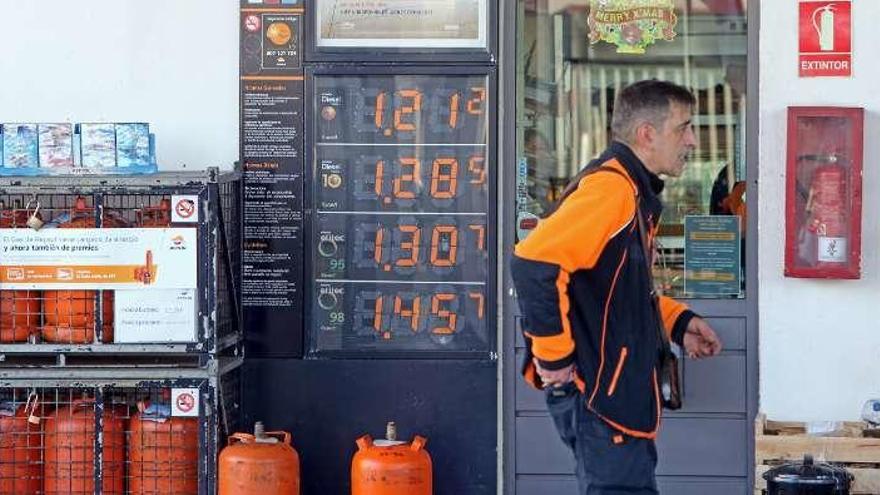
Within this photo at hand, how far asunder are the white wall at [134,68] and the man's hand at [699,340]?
2.63 m

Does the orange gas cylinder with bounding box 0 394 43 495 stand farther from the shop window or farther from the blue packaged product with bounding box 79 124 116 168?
the shop window

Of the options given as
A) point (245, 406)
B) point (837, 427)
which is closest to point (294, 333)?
point (245, 406)

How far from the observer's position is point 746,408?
7.44 metres

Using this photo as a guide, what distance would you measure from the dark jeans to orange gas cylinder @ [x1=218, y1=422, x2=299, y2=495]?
209cm

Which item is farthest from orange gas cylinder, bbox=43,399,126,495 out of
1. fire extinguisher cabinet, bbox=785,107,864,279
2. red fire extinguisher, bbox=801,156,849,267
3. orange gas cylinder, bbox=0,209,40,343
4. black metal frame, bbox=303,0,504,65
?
red fire extinguisher, bbox=801,156,849,267

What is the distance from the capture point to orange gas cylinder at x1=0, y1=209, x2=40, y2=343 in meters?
7.17

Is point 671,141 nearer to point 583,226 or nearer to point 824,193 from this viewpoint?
point 583,226

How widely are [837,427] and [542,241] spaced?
2560 mm

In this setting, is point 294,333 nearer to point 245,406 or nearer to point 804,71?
point 245,406

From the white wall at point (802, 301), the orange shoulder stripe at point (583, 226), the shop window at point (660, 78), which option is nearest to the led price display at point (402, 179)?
the shop window at point (660, 78)

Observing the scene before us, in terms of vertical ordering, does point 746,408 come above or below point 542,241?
below

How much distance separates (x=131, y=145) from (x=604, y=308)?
2.73 meters

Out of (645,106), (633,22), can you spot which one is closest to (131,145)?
(633,22)

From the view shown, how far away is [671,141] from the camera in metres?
5.52
